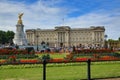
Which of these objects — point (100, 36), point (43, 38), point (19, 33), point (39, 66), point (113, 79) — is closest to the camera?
point (113, 79)

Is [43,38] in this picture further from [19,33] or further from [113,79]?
[113,79]

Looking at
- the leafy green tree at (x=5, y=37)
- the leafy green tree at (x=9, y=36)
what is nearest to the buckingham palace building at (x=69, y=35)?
the leafy green tree at (x=9, y=36)

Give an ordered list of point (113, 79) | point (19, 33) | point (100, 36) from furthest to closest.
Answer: point (100, 36)
point (19, 33)
point (113, 79)

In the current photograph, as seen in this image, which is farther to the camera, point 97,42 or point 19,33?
point 97,42

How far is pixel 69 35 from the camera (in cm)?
17600

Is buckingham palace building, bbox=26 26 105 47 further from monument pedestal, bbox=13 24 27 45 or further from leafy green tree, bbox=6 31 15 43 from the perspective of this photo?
monument pedestal, bbox=13 24 27 45

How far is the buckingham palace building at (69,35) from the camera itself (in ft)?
565

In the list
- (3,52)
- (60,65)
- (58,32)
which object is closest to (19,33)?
(3,52)

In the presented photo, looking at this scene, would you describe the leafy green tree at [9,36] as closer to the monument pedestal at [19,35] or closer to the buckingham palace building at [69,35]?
the buckingham palace building at [69,35]

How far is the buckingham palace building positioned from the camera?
172 m

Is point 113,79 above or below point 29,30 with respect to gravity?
below

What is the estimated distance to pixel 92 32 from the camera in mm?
173375

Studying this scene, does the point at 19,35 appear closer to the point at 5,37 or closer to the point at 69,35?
the point at 5,37

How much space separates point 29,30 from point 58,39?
68.7 feet
